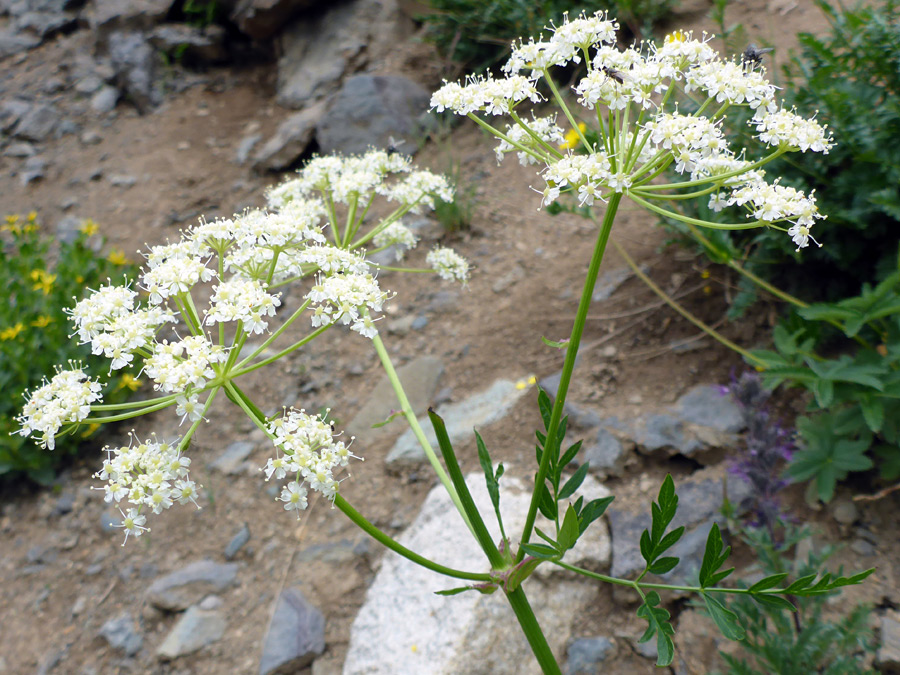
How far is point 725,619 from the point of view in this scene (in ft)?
5.09

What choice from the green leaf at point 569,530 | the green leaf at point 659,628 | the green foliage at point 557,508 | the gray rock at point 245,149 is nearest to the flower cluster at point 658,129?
the green foliage at point 557,508

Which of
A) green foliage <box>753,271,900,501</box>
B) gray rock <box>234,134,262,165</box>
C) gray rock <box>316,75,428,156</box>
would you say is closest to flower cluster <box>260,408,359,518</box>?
green foliage <box>753,271,900,501</box>

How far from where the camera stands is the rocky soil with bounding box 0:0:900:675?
109 inches

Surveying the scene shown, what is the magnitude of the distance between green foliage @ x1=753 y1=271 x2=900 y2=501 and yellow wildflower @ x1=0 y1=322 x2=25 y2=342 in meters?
4.34

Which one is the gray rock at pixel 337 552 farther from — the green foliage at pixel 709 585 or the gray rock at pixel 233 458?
the green foliage at pixel 709 585

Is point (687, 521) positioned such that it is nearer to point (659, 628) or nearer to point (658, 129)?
point (659, 628)

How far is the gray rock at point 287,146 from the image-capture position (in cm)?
642

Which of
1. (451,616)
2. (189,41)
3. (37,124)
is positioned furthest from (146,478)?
(189,41)

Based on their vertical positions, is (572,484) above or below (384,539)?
below

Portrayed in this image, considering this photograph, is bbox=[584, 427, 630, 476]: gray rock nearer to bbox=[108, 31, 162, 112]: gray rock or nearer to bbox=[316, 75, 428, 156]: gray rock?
bbox=[316, 75, 428, 156]: gray rock

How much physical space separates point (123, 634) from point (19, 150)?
615 centimetres

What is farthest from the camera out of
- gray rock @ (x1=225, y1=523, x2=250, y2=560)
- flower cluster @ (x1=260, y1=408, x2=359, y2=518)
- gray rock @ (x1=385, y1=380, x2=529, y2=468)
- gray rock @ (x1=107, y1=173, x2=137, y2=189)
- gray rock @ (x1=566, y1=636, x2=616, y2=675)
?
gray rock @ (x1=107, y1=173, x2=137, y2=189)

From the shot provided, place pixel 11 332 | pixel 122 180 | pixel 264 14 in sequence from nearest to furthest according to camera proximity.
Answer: pixel 11 332
pixel 122 180
pixel 264 14

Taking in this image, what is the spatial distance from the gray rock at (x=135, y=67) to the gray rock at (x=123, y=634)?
20.5ft
